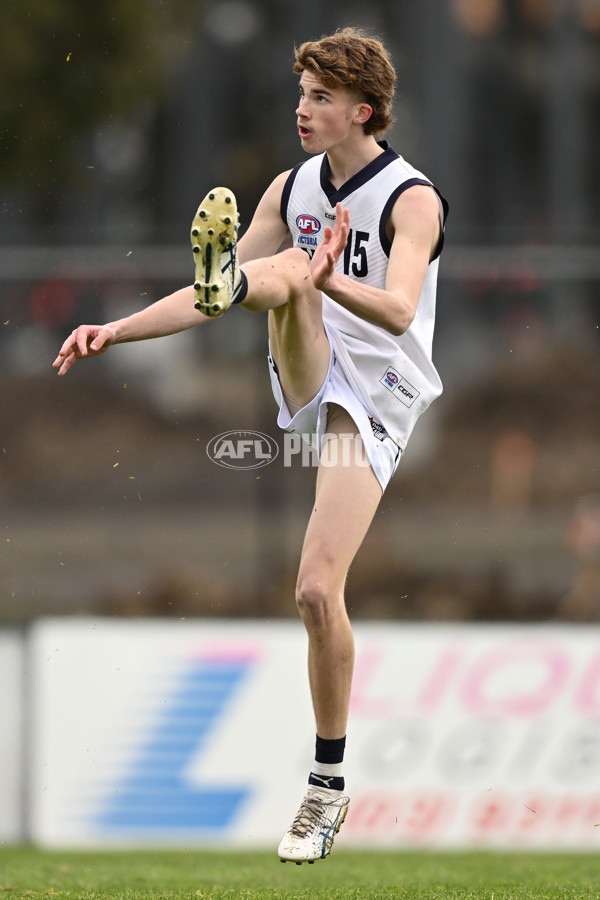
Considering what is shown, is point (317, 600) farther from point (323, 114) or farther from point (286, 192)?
point (323, 114)

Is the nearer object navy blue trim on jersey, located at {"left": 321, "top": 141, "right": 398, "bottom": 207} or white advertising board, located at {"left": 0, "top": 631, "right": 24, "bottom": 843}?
navy blue trim on jersey, located at {"left": 321, "top": 141, "right": 398, "bottom": 207}

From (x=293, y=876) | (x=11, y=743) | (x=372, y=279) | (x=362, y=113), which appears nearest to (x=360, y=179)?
(x=362, y=113)

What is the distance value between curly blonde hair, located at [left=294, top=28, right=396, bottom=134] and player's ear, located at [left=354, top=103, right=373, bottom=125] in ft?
0.08

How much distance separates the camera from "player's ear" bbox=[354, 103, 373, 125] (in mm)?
5625

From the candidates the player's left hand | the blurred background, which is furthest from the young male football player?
the blurred background

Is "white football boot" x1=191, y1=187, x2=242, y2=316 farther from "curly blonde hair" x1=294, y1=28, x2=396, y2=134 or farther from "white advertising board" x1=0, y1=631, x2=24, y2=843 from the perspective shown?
"white advertising board" x1=0, y1=631, x2=24, y2=843

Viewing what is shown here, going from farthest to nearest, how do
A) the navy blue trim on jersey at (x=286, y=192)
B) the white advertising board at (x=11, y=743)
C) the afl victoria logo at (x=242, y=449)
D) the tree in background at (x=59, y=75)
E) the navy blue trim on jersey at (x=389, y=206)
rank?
the tree in background at (x=59, y=75)
the afl victoria logo at (x=242, y=449)
the white advertising board at (x=11, y=743)
the navy blue trim on jersey at (x=286, y=192)
the navy blue trim on jersey at (x=389, y=206)

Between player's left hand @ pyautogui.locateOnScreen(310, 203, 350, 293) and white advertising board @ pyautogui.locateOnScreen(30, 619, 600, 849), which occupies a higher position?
player's left hand @ pyautogui.locateOnScreen(310, 203, 350, 293)

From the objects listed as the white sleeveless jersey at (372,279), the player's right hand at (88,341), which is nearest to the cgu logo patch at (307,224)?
the white sleeveless jersey at (372,279)

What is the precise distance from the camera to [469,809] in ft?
30.1

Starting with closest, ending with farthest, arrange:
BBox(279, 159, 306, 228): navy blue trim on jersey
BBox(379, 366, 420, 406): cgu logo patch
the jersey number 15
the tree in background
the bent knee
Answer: the bent knee < the jersey number 15 < BBox(379, 366, 420, 406): cgu logo patch < BBox(279, 159, 306, 228): navy blue trim on jersey < the tree in background

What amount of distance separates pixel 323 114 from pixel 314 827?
2.69 m

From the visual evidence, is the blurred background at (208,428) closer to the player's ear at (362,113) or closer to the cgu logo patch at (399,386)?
the cgu logo patch at (399,386)

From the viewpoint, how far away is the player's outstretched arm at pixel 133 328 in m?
5.17
